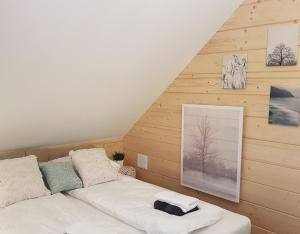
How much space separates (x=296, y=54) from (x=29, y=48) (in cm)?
189

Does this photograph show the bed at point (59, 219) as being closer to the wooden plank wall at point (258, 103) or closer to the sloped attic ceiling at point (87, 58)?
the wooden plank wall at point (258, 103)

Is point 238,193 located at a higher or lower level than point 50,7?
lower

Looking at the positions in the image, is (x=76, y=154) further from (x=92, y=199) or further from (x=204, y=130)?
(x=204, y=130)

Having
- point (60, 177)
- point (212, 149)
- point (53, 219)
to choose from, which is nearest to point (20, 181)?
point (60, 177)

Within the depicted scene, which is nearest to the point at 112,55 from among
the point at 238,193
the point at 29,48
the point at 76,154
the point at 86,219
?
the point at 29,48

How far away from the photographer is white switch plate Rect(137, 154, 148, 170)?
356 centimetres

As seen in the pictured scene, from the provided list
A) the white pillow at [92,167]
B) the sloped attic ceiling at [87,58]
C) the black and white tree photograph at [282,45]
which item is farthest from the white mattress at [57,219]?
the black and white tree photograph at [282,45]

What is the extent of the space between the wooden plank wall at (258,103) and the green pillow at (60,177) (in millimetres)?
A: 1144

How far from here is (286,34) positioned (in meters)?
2.28

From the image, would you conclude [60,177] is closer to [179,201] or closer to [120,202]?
[120,202]

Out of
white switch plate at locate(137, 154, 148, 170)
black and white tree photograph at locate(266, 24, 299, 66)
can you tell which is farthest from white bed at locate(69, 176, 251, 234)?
black and white tree photograph at locate(266, 24, 299, 66)

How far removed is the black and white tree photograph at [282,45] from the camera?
2246mm

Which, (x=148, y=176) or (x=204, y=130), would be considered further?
(x=148, y=176)

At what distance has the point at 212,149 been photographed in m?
2.79
